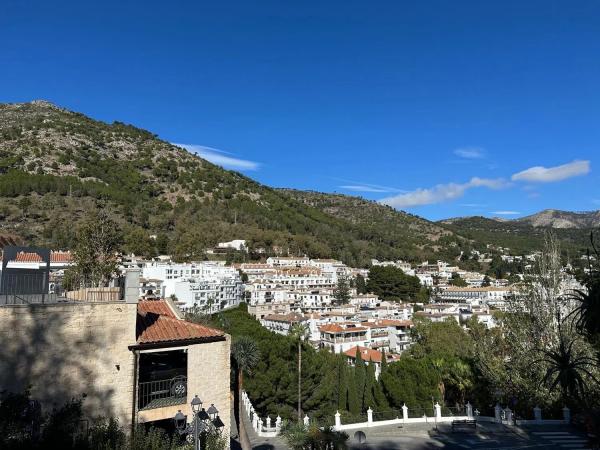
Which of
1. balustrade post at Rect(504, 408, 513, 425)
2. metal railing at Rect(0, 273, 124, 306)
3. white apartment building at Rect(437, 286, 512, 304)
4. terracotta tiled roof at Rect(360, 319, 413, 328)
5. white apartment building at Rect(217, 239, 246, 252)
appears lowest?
terracotta tiled roof at Rect(360, 319, 413, 328)

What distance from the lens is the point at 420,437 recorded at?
777 inches

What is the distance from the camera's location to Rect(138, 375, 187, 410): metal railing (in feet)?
38.4

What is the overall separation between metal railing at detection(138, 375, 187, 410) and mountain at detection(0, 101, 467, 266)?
67578 millimetres

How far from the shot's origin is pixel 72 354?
415 inches

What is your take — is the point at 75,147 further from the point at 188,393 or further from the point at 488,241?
the point at 488,241

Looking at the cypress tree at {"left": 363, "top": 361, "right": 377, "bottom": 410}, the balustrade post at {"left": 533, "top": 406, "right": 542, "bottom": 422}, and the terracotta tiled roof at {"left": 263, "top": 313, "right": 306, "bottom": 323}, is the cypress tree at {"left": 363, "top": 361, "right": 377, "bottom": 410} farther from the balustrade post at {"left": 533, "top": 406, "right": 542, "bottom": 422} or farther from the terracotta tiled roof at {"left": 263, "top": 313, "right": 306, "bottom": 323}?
the terracotta tiled roof at {"left": 263, "top": 313, "right": 306, "bottom": 323}

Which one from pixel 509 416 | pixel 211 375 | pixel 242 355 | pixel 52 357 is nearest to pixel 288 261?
pixel 242 355

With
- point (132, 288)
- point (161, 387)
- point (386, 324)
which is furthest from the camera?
point (386, 324)

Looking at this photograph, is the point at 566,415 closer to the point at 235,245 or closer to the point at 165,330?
the point at 165,330

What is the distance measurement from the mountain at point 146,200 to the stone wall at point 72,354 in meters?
68.1

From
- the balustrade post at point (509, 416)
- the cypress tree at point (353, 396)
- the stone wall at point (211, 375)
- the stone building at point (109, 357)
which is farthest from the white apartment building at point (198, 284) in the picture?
the stone building at point (109, 357)

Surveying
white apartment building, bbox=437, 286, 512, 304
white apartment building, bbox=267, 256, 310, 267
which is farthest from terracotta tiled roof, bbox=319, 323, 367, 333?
white apartment building, bbox=267, 256, 310, 267

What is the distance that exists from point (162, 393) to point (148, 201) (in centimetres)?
11337

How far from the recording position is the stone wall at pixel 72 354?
391 inches
